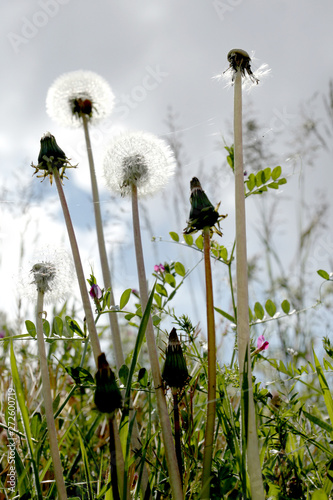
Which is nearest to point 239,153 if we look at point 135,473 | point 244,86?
point 244,86

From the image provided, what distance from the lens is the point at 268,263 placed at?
2.92 meters

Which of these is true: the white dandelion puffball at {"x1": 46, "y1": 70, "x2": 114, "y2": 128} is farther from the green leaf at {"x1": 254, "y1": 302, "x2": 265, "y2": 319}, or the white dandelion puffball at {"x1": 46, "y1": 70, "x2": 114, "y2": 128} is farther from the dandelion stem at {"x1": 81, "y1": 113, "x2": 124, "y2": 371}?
the green leaf at {"x1": 254, "y1": 302, "x2": 265, "y2": 319}

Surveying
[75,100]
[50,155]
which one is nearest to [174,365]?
[50,155]

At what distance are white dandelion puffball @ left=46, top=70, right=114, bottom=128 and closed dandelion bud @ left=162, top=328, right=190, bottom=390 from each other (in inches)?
47.3

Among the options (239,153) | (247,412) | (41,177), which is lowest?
(247,412)

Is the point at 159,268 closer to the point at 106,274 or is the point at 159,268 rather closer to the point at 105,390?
the point at 106,274

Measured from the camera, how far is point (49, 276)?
1.10 m

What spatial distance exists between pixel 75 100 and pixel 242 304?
4.33 ft

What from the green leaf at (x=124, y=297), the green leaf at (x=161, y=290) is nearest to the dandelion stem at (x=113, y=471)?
the green leaf at (x=124, y=297)

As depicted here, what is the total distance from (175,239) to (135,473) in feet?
2.17

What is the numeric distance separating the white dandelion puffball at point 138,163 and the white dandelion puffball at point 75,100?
0.65 m

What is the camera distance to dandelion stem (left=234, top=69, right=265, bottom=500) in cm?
76

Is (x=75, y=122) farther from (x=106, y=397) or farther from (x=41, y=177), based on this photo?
(x=106, y=397)

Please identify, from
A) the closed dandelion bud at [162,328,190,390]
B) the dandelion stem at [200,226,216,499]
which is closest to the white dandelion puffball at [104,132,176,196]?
the dandelion stem at [200,226,216,499]
